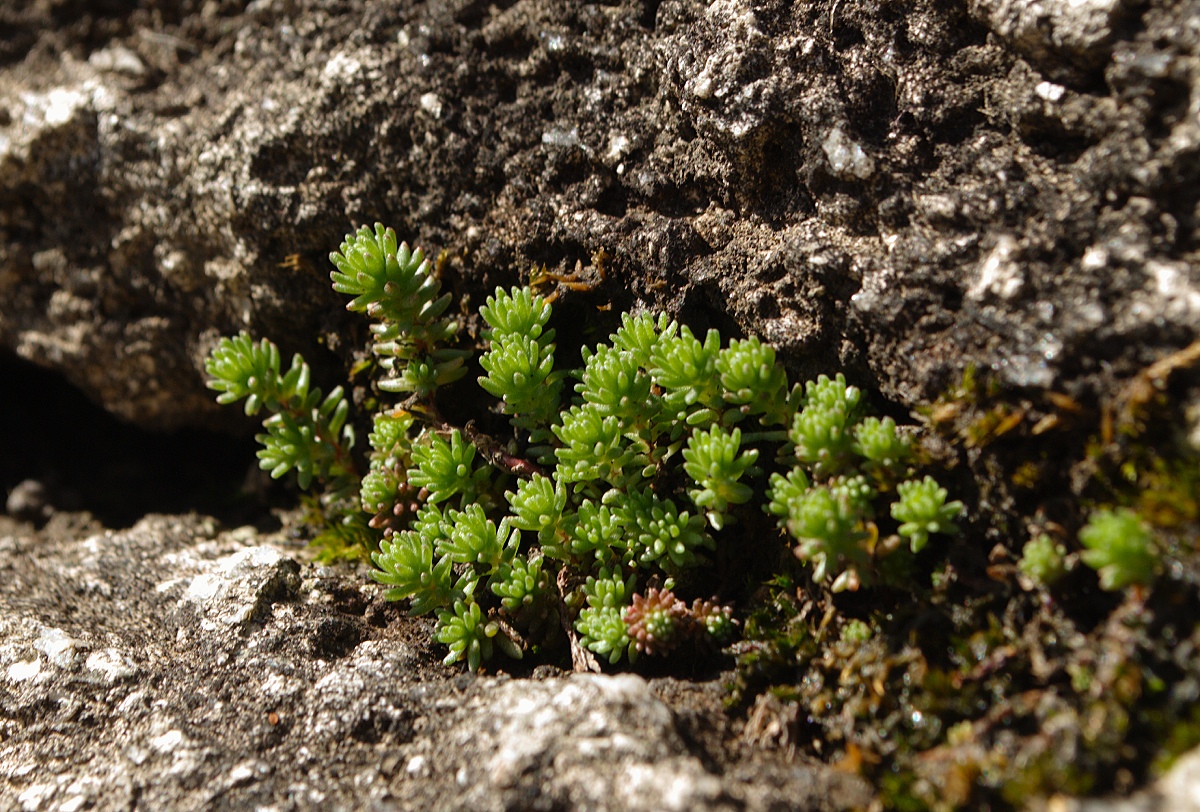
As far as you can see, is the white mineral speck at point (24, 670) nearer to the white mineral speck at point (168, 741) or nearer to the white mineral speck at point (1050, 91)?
the white mineral speck at point (168, 741)

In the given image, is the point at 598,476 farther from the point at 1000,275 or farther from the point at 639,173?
the point at 1000,275

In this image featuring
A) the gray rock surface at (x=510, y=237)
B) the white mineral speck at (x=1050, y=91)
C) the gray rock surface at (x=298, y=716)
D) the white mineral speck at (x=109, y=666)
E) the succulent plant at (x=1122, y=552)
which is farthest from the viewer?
the white mineral speck at (x=109, y=666)

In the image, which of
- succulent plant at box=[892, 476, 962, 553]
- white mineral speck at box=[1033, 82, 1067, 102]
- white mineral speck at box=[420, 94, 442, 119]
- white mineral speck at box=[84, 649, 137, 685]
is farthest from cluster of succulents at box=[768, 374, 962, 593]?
white mineral speck at box=[84, 649, 137, 685]

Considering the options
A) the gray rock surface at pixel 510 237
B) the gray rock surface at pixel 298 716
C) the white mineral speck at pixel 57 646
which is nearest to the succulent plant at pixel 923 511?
the gray rock surface at pixel 510 237

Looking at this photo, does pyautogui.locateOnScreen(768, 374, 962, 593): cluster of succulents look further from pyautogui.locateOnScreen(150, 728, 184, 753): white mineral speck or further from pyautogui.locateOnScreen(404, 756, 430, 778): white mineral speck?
pyautogui.locateOnScreen(150, 728, 184, 753): white mineral speck

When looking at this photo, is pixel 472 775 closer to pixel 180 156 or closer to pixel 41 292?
pixel 180 156

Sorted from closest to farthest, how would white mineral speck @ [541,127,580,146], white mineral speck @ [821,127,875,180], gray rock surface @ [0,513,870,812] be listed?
1. gray rock surface @ [0,513,870,812]
2. white mineral speck @ [821,127,875,180]
3. white mineral speck @ [541,127,580,146]
